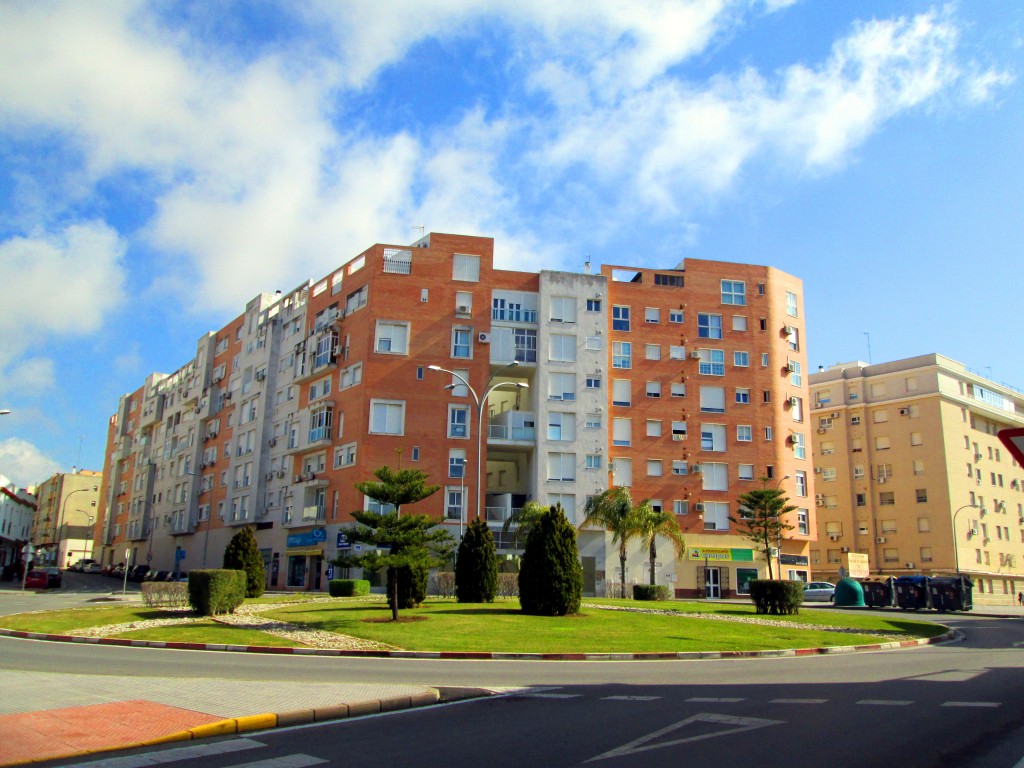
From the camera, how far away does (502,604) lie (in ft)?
106

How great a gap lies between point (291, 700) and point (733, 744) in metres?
5.75

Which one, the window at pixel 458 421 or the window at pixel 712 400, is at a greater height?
the window at pixel 712 400

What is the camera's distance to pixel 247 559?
112ft

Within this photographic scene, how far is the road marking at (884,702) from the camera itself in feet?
37.0

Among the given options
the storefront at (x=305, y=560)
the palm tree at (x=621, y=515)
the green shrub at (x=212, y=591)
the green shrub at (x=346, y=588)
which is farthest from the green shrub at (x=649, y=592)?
the green shrub at (x=212, y=591)

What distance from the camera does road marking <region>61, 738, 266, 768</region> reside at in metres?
7.79

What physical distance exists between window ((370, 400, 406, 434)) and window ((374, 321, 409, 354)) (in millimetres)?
3649

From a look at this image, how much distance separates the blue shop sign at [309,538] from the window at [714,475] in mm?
27443

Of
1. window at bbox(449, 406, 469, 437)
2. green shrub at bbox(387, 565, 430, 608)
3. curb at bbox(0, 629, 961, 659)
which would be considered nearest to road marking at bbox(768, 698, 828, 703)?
curb at bbox(0, 629, 961, 659)

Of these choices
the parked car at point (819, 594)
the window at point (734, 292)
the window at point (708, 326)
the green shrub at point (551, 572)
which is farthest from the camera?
the window at point (734, 292)

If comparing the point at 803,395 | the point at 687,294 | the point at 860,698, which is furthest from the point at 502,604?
the point at 803,395

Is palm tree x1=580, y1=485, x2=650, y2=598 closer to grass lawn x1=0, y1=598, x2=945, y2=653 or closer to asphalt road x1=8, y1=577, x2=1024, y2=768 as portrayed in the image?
grass lawn x1=0, y1=598, x2=945, y2=653

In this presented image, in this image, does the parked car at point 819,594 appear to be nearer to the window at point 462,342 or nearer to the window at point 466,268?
the window at point 462,342

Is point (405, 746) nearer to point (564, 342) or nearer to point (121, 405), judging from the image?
point (564, 342)
